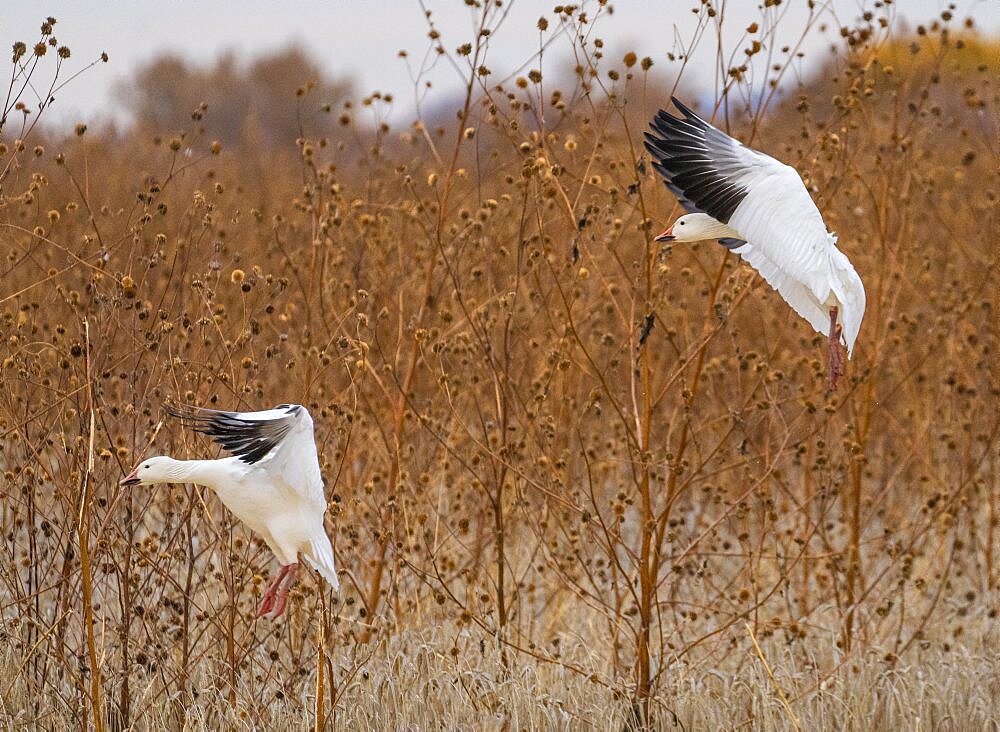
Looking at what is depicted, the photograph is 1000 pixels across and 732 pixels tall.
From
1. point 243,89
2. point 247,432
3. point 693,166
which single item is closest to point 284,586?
point 247,432

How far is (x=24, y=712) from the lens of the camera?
158 inches

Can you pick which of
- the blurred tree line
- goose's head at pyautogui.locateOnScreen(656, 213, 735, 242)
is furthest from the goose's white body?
the blurred tree line

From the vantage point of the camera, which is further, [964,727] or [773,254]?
[964,727]

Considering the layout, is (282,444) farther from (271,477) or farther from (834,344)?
(834,344)

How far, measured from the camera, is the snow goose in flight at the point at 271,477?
116 inches

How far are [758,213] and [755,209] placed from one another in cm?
1

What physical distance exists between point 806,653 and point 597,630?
2.72 ft

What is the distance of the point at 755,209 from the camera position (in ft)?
10.8

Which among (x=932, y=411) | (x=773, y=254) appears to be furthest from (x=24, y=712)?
(x=932, y=411)

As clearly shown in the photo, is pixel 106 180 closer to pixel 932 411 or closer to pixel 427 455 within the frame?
pixel 427 455

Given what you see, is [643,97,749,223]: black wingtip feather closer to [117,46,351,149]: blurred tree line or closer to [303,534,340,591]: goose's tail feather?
[303,534,340,591]: goose's tail feather

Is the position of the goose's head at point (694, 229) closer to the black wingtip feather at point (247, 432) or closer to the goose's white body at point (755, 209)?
the goose's white body at point (755, 209)

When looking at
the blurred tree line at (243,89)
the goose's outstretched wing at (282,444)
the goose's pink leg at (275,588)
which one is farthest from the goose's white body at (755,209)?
the blurred tree line at (243,89)

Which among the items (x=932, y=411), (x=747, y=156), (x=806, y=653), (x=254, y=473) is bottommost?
(x=254, y=473)
